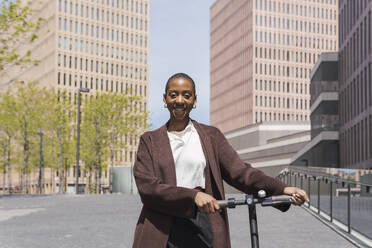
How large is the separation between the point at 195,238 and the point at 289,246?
7.12m

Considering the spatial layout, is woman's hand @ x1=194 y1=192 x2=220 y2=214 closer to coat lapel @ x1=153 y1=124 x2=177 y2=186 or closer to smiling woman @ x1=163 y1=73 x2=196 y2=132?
coat lapel @ x1=153 y1=124 x2=177 y2=186

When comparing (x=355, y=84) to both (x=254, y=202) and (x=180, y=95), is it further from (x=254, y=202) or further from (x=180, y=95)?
(x=254, y=202)

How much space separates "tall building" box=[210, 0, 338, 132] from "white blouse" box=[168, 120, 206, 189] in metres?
116

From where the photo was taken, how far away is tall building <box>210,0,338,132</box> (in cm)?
12075

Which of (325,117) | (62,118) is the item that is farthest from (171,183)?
(325,117)

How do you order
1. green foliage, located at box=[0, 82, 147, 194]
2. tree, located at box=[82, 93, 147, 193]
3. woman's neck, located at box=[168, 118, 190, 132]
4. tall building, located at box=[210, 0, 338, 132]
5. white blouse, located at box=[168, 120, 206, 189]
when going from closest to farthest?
1. white blouse, located at box=[168, 120, 206, 189]
2. woman's neck, located at box=[168, 118, 190, 132]
3. green foliage, located at box=[0, 82, 147, 194]
4. tree, located at box=[82, 93, 147, 193]
5. tall building, located at box=[210, 0, 338, 132]

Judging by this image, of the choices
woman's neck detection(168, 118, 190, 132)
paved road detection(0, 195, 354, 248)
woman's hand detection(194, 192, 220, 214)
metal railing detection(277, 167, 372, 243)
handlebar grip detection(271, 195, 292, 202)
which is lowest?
paved road detection(0, 195, 354, 248)

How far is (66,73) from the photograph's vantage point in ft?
364

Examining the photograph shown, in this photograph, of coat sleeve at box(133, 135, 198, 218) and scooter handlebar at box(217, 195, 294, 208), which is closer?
scooter handlebar at box(217, 195, 294, 208)

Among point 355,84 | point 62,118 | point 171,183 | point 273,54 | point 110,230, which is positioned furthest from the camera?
point 273,54

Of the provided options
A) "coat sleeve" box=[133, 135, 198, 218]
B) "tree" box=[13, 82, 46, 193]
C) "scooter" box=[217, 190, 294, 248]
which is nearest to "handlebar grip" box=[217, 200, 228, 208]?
"scooter" box=[217, 190, 294, 248]

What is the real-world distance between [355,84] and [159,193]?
5360 cm

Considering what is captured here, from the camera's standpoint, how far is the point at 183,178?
3516 millimetres

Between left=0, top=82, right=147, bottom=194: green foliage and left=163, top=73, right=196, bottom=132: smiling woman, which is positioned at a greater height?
left=0, top=82, right=147, bottom=194: green foliage
